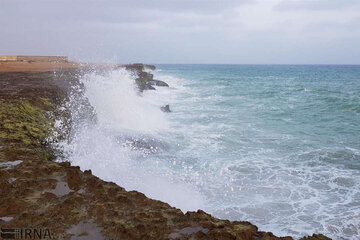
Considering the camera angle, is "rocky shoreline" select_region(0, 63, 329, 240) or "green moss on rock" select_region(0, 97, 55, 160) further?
"green moss on rock" select_region(0, 97, 55, 160)

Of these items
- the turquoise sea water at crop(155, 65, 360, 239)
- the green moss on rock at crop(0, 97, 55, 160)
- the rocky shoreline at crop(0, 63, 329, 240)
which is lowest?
the turquoise sea water at crop(155, 65, 360, 239)

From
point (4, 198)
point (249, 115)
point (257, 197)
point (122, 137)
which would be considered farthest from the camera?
point (249, 115)

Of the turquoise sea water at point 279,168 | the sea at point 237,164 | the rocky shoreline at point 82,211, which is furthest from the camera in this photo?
the sea at point 237,164

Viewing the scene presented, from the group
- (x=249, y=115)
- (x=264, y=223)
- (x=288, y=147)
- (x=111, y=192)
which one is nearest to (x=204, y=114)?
(x=249, y=115)

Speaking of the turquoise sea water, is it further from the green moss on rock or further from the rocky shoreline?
the green moss on rock

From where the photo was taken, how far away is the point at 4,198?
2.97 m

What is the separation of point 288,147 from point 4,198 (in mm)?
8409

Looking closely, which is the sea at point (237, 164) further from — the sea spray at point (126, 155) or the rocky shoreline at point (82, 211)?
the rocky shoreline at point (82, 211)

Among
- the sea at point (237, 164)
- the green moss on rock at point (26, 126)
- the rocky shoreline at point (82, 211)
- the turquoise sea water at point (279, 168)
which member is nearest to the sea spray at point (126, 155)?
the sea at point (237, 164)

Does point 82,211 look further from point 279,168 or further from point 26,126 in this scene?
point 279,168

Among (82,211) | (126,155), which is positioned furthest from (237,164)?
(82,211)

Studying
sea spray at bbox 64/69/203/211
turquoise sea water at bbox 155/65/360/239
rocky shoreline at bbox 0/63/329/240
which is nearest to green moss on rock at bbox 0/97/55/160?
rocky shoreline at bbox 0/63/329/240

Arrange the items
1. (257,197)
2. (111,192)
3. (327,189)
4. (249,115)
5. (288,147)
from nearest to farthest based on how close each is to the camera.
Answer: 1. (111,192)
2. (257,197)
3. (327,189)
4. (288,147)
5. (249,115)

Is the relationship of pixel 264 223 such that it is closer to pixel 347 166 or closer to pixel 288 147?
pixel 347 166
